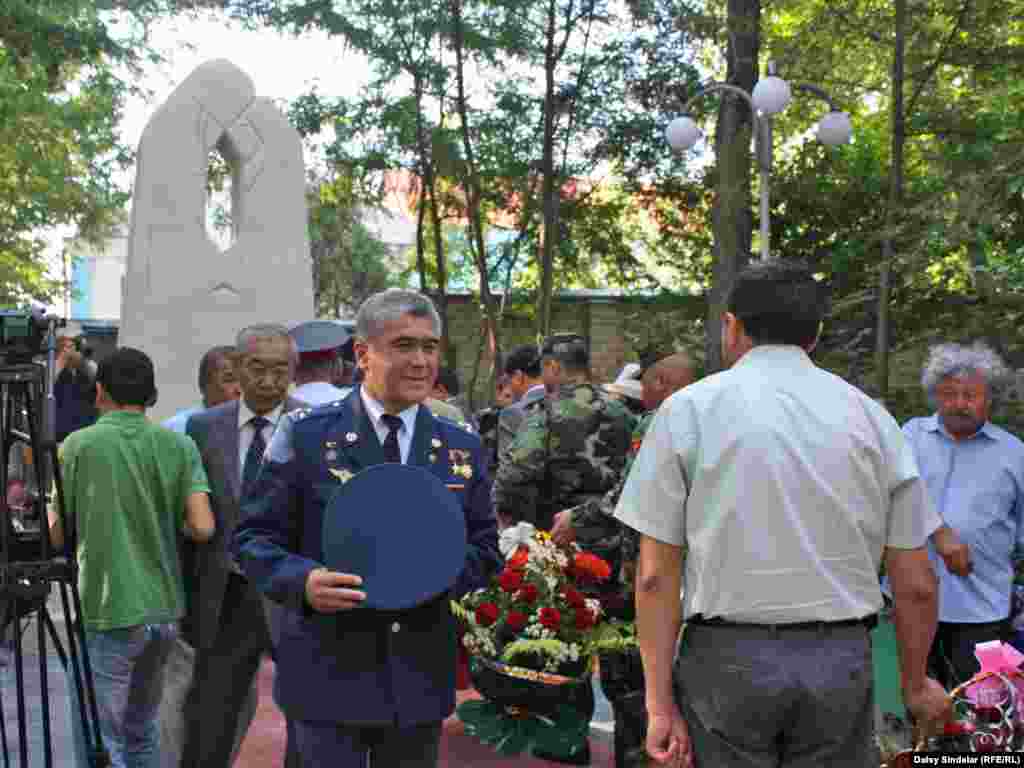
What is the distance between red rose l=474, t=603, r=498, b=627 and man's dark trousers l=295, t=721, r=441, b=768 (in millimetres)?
2469

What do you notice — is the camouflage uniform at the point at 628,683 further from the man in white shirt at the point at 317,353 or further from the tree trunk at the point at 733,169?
the tree trunk at the point at 733,169

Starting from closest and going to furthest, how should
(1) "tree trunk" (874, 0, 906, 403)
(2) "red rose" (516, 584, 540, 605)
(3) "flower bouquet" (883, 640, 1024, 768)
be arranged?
(3) "flower bouquet" (883, 640, 1024, 768) < (2) "red rose" (516, 584, 540, 605) < (1) "tree trunk" (874, 0, 906, 403)

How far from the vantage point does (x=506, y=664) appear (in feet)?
20.6

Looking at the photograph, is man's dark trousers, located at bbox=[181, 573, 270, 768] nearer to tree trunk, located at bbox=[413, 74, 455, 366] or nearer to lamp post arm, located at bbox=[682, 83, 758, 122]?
lamp post arm, located at bbox=[682, 83, 758, 122]

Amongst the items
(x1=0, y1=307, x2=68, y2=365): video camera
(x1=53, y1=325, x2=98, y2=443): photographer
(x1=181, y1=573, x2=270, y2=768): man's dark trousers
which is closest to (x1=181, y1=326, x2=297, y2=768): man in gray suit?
(x1=181, y1=573, x2=270, y2=768): man's dark trousers

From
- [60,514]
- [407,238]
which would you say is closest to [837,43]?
[60,514]

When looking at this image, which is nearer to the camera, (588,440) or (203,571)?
(203,571)

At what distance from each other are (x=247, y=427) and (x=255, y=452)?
18 centimetres

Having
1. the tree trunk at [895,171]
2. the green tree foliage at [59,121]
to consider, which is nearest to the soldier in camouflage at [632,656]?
the tree trunk at [895,171]

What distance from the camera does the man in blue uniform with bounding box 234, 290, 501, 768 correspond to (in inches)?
144

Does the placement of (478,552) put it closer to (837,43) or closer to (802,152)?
(837,43)

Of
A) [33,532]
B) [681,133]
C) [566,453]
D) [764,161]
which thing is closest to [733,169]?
[681,133]

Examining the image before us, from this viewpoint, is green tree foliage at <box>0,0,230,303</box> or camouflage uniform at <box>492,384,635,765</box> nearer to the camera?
camouflage uniform at <box>492,384,635,765</box>

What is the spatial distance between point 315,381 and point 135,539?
114 centimetres
